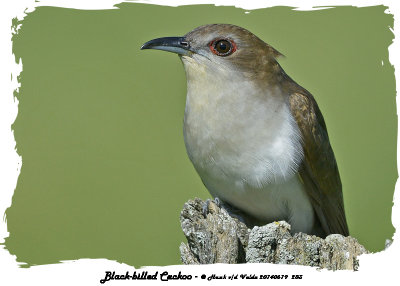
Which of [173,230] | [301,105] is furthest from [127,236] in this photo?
[301,105]

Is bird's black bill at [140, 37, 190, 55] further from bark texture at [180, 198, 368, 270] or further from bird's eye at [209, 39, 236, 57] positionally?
bark texture at [180, 198, 368, 270]

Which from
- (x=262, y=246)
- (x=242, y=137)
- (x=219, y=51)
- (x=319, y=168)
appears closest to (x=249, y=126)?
(x=242, y=137)

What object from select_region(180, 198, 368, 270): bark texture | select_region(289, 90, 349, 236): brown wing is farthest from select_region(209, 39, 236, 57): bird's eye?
select_region(180, 198, 368, 270): bark texture

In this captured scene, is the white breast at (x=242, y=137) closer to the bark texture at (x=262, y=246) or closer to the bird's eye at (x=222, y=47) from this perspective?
the bird's eye at (x=222, y=47)

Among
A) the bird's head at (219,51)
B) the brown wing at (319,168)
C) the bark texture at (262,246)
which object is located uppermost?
the bird's head at (219,51)

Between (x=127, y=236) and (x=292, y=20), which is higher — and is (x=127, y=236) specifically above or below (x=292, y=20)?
below

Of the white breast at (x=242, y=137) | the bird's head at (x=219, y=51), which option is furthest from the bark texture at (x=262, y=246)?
the bird's head at (x=219, y=51)

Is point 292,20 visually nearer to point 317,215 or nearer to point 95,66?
point 317,215
